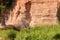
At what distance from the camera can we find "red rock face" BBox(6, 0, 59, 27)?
1552 centimetres

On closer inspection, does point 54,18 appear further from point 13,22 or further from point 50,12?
point 13,22

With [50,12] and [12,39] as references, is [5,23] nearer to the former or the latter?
[50,12]

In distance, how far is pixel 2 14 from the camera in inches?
729

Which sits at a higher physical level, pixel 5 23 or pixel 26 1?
pixel 26 1

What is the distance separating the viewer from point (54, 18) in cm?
1545

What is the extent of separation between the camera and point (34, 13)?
16.0m

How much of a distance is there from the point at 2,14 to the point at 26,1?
2.69 m

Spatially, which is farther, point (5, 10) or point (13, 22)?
point (5, 10)

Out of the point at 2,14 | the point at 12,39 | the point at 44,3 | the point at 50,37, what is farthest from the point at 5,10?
the point at 50,37

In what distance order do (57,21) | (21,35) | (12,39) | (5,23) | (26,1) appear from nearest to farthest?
(21,35) < (12,39) < (57,21) < (26,1) < (5,23)

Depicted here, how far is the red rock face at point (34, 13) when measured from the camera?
1552cm

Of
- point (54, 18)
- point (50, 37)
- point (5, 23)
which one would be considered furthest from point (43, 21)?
point (50, 37)

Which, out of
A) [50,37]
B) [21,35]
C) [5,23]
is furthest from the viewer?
[5,23]

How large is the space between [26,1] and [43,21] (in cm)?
173
